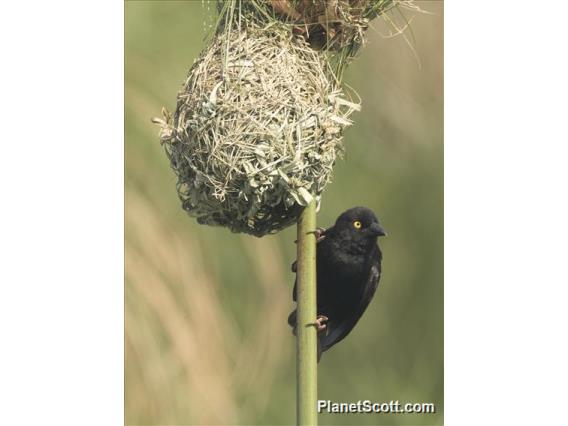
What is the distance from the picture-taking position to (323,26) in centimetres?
307

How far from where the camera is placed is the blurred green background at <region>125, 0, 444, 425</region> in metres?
3.82

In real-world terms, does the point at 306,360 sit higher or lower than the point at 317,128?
lower

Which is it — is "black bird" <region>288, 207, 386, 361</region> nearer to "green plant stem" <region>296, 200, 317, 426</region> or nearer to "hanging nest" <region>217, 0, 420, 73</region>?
"green plant stem" <region>296, 200, 317, 426</region>

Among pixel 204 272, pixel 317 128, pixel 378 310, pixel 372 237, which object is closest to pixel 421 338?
pixel 378 310

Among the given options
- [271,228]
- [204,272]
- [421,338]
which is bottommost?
[421,338]

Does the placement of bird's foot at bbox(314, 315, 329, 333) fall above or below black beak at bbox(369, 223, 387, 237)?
below

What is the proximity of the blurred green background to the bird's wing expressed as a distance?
1.16 feet

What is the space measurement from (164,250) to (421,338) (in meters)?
1.18

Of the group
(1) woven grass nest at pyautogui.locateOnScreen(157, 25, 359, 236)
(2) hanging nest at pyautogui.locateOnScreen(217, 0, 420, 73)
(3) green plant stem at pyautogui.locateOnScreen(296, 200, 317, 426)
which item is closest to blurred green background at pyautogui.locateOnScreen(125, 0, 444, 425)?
(2) hanging nest at pyautogui.locateOnScreen(217, 0, 420, 73)

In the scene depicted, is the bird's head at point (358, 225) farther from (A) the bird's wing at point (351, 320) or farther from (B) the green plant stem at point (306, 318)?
(B) the green plant stem at point (306, 318)

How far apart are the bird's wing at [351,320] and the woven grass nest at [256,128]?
2.08ft

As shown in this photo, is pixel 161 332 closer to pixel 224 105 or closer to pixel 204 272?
pixel 204 272

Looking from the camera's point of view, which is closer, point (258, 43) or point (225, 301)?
point (258, 43)

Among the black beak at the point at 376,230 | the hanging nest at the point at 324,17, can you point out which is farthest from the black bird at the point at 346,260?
the hanging nest at the point at 324,17
